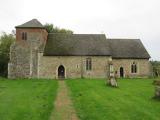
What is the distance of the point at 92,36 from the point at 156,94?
35869mm

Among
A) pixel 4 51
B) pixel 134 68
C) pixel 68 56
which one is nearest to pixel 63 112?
pixel 68 56

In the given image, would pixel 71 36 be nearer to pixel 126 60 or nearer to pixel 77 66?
pixel 77 66

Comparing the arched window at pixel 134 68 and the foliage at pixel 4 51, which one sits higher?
the foliage at pixel 4 51

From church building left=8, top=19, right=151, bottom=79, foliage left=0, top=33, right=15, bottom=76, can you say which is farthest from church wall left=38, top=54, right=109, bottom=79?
foliage left=0, top=33, right=15, bottom=76

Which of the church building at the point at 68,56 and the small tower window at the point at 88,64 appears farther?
the small tower window at the point at 88,64

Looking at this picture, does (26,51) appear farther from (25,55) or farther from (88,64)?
(88,64)

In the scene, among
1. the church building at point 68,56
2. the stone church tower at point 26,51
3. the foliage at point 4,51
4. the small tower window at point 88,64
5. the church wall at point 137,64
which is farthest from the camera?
the foliage at point 4,51

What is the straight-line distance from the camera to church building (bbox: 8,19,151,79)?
2060 inches

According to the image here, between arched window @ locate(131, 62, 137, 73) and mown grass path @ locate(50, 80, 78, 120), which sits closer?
mown grass path @ locate(50, 80, 78, 120)

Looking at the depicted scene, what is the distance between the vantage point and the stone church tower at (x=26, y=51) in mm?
52156

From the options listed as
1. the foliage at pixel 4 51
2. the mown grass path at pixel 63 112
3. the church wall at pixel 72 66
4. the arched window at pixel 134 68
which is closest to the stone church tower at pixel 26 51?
the church wall at pixel 72 66

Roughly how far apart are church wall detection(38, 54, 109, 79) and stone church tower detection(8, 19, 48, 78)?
49.5 inches

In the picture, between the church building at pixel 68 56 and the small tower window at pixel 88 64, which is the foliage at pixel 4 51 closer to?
the church building at pixel 68 56

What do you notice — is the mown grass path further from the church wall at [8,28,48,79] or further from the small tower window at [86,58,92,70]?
the small tower window at [86,58,92,70]
